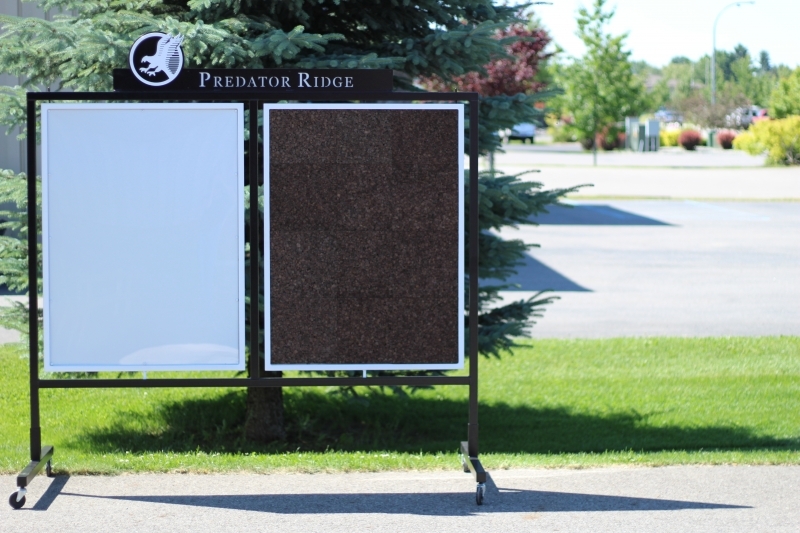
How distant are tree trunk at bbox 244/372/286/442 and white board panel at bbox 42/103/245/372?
190 centimetres

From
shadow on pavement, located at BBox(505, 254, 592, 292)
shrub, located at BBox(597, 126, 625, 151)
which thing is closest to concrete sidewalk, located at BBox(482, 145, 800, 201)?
shrub, located at BBox(597, 126, 625, 151)

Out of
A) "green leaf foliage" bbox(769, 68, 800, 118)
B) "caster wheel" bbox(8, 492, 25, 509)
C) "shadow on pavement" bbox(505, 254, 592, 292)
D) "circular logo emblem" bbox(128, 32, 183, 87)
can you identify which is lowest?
"caster wheel" bbox(8, 492, 25, 509)

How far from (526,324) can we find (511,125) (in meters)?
1.38

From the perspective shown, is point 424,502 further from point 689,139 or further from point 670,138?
point 670,138

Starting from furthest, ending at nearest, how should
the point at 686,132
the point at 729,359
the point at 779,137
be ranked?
the point at 686,132 < the point at 779,137 < the point at 729,359

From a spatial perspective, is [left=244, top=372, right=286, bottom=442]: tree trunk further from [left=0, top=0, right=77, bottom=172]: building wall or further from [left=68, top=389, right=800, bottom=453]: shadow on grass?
[left=0, top=0, right=77, bottom=172]: building wall

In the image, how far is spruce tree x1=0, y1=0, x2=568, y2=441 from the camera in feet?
23.0

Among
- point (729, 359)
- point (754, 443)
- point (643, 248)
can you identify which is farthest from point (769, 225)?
point (754, 443)

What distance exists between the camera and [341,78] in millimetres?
5848

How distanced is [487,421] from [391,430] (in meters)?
0.76

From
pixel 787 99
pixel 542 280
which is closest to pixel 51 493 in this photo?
pixel 542 280

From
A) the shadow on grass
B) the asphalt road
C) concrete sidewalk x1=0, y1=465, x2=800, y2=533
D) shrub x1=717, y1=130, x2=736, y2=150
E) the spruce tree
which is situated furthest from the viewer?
shrub x1=717, y1=130, x2=736, y2=150

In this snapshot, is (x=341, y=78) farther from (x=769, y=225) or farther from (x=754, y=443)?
(x=769, y=225)

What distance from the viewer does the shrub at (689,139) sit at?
202ft
